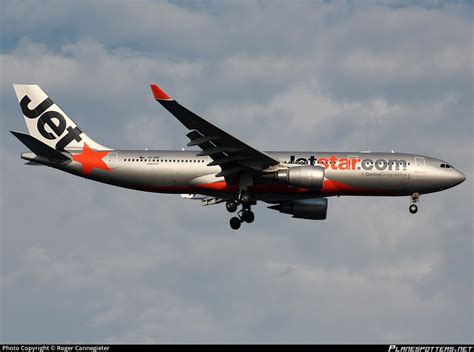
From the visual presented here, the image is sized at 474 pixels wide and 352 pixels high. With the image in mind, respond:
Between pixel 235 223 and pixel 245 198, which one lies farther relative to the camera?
pixel 235 223

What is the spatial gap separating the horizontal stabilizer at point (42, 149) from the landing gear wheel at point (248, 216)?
37.7 feet

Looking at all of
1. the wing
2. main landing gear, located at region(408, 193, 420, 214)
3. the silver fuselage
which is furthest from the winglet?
main landing gear, located at region(408, 193, 420, 214)

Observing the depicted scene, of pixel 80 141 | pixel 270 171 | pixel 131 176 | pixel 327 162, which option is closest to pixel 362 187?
pixel 327 162

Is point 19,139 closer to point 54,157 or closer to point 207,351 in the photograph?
point 54,157

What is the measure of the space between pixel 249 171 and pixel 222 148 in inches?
105

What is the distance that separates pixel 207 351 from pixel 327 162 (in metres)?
21.3

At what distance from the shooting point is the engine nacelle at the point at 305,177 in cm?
4744

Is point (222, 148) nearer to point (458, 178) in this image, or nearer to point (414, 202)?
point (414, 202)

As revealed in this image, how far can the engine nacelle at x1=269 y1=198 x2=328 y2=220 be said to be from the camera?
5366 centimetres

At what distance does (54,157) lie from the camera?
5141cm

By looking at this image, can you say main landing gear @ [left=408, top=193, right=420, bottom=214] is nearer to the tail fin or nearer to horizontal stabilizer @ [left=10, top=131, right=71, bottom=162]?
the tail fin

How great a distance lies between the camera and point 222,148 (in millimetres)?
47531

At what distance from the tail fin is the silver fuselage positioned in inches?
109

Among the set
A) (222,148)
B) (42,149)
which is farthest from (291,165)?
(42,149)
